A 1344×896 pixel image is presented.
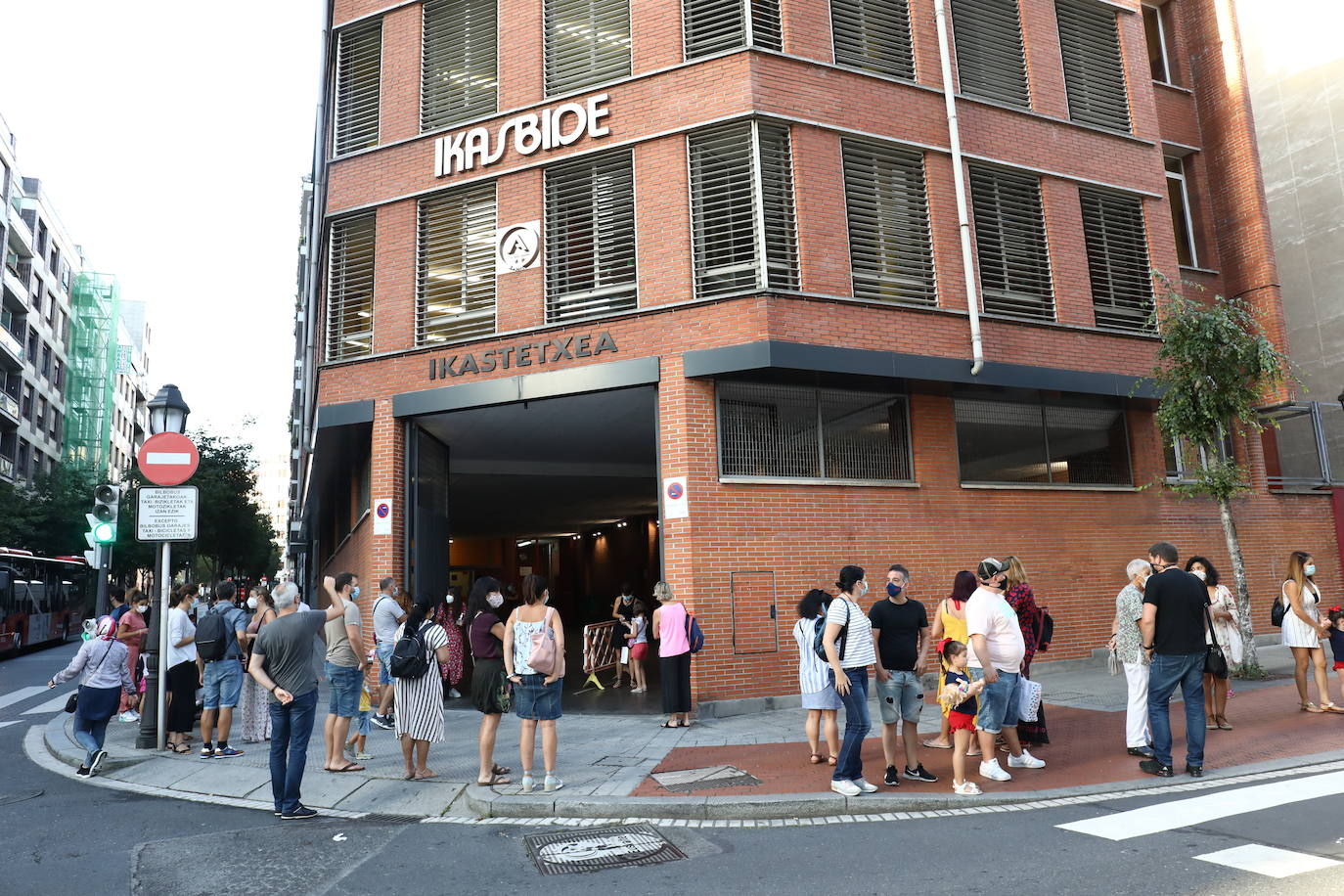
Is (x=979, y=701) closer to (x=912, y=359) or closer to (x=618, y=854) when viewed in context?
(x=618, y=854)

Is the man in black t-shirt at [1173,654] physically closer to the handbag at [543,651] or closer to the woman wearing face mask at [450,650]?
the handbag at [543,651]

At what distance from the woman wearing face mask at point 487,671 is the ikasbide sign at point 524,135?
8.33 metres

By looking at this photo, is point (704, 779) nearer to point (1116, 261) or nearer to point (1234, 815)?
point (1234, 815)

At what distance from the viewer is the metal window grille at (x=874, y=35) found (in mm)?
13852

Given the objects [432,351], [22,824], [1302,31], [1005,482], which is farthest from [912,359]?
[1302,31]

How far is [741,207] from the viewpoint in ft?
41.9

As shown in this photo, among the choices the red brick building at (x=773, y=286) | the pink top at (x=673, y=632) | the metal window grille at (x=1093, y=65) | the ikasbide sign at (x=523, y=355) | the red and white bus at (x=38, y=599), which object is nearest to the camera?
the pink top at (x=673, y=632)

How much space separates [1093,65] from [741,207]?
8.20 metres

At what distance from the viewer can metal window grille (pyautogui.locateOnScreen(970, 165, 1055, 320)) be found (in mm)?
14219

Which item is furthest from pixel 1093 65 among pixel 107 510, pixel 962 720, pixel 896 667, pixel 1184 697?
pixel 107 510

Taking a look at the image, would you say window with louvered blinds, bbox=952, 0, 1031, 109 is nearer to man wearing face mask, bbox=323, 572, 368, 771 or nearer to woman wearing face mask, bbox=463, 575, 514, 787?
woman wearing face mask, bbox=463, 575, 514, 787

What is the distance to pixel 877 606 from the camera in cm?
734

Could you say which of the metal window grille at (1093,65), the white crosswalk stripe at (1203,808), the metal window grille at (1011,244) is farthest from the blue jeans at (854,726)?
the metal window grille at (1093,65)

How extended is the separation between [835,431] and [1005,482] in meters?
3.06
